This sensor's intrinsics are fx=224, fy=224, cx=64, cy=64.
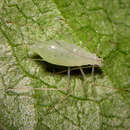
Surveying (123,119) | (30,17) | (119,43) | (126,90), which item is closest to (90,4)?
(119,43)

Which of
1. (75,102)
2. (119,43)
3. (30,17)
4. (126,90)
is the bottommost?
(75,102)

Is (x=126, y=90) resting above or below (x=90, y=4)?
below

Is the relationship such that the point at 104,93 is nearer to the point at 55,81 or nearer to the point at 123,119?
the point at 123,119

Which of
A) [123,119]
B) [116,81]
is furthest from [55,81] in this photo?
[123,119]
